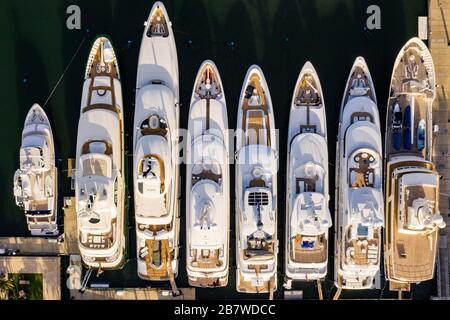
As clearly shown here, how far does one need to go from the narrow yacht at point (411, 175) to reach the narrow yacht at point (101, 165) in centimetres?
895

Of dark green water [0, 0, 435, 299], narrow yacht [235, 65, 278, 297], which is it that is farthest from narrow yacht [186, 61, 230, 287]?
dark green water [0, 0, 435, 299]

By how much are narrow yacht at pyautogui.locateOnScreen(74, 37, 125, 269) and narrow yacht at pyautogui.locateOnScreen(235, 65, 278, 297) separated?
4.00 m

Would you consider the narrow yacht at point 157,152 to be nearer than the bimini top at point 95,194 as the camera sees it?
No

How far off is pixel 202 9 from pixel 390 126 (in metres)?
7.67

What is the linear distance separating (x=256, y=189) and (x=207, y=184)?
61.9 inches

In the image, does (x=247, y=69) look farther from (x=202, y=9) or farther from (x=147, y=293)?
(x=147, y=293)

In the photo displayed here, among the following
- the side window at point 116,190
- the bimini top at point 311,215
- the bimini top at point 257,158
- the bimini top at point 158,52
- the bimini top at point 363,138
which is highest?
the bimini top at point 158,52

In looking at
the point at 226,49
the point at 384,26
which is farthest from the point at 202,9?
the point at 384,26

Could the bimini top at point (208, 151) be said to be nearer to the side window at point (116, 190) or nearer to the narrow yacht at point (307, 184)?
the narrow yacht at point (307, 184)

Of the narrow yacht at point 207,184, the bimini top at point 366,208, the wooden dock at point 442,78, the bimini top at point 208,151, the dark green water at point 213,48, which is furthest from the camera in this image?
the dark green water at point 213,48

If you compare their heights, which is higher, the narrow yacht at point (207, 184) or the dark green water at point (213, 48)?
the dark green water at point (213, 48)

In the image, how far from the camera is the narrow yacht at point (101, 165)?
13445 millimetres

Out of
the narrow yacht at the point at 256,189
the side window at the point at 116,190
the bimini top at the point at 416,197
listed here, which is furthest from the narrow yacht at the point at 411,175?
the side window at the point at 116,190

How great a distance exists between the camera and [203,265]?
551 inches
